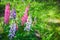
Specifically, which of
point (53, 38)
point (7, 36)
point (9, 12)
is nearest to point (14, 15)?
point (9, 12)

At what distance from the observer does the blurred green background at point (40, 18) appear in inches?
108

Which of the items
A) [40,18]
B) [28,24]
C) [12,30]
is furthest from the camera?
[40,18]

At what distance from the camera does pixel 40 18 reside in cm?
289

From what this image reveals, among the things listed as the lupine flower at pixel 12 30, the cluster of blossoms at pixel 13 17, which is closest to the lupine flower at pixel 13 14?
the cluster of blossoms at pixel 13 17

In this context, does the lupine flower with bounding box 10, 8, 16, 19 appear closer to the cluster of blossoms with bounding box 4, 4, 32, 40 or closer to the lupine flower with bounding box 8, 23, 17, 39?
the cluster of blossoms with bounding box 4, 4, 32, 40

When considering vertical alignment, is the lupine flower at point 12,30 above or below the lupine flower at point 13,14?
below

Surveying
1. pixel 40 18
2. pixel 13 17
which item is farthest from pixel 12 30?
pixel 40 18

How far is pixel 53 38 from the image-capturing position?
2781 mm

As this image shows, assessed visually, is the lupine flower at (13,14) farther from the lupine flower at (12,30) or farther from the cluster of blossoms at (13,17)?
the lupine flower at (12,30)

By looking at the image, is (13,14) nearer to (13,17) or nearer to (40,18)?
(13,17)

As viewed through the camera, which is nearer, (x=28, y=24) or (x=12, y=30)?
(x=12, y=30)

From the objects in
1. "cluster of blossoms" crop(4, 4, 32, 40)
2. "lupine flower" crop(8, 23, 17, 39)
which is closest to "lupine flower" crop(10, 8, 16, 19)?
"cluster of blossoms" crop(4, 4, 32, 40)

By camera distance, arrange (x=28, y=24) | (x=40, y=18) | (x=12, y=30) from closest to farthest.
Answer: (x=12, y=30)
(x=28, y=24)
(x=40, y=18)

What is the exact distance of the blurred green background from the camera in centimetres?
273
